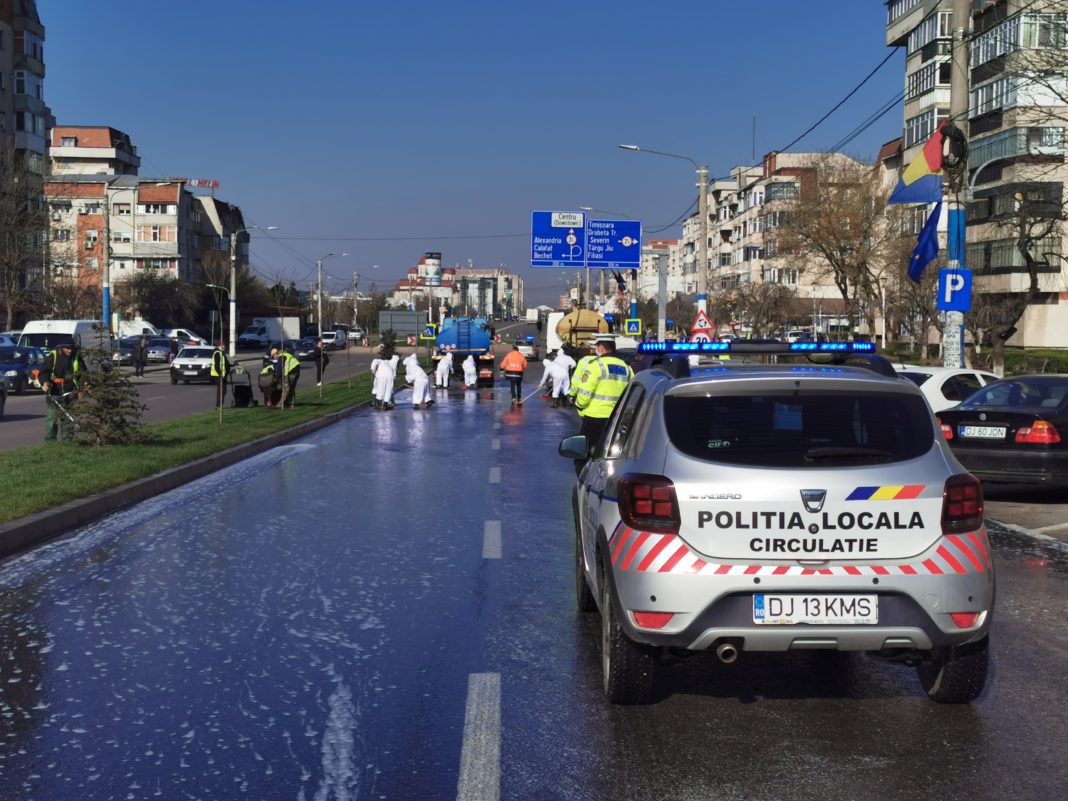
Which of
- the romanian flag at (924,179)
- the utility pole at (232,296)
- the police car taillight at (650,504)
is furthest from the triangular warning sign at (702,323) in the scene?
the utility pole at (232,296)

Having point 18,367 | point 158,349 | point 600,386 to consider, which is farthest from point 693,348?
point 158,349

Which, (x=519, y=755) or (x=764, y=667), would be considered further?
(x=764, y=667)

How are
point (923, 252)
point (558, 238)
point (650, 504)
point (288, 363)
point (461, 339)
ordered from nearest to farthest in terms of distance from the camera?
1. point (650, 504)
2. point (923, 252)
3. point (288, 363)
4. point (558, 238)
5. point (461, 339)

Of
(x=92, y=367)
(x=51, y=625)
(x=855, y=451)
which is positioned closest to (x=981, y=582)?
(x=855, y=451)

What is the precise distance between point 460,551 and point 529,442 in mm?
11569

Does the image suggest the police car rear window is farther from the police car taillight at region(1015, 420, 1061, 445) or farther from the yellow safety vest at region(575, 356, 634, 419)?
the police car taillight at region(1015, 420, 1061, 445)

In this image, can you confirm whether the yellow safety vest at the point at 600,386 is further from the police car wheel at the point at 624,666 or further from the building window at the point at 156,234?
the building window at the point at 156,234

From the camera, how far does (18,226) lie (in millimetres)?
56625

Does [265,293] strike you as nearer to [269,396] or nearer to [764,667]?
[269,396]

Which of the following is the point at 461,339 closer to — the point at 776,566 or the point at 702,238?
the point at 702,238

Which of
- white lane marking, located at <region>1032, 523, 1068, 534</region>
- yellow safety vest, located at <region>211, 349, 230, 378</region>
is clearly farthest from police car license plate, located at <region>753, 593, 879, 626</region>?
yellow safety vest, located at <region>211, 349, 230, 378</region>

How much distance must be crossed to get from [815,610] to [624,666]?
90cm

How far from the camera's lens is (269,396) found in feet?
98.9

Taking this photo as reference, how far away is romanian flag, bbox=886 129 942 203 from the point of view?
751 inches
